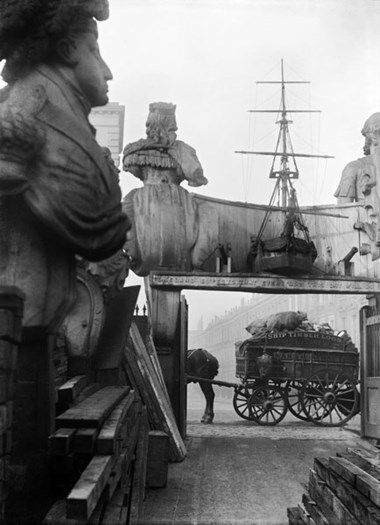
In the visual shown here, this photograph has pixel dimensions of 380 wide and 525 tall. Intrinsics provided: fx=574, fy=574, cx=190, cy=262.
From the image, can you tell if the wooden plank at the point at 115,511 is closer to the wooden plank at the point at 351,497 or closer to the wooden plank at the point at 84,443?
the wooden plank at the point at 84,443

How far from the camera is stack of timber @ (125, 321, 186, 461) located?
22.4 ft

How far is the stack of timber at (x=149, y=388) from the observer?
684 cm

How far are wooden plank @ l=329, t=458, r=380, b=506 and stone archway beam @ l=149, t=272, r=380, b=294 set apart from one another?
14.8ft

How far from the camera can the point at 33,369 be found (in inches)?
107

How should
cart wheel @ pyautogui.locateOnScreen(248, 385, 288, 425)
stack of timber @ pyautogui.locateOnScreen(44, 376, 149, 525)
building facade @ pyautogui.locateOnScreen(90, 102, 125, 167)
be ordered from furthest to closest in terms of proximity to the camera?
cart wheel @ pyautogui.locateOnScreen(248, 385, 288, 425)
building facade @ pyautogui.locateOnScreen(90, 102, 125, 167)
stack of timber @ pyautogui.locateOnScreen(44, 376, 149, 525)

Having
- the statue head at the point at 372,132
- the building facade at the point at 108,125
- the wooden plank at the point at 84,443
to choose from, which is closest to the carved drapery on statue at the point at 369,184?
the statue head at the point at 372,132

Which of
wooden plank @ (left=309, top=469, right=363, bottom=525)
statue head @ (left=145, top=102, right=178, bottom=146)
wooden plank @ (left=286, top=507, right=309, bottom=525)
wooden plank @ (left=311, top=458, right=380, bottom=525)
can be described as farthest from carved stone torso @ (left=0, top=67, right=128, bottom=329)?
statue head @ (left=145, top=102, right=178, bottom=146)

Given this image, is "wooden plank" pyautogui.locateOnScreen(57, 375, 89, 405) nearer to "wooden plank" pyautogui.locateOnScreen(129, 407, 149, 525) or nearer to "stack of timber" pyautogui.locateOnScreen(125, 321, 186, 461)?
"wooden plank" pyautogui.locateOnScreen(129, 407, 149, 525)

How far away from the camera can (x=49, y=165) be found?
2.52 m

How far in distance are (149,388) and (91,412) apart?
4170mm

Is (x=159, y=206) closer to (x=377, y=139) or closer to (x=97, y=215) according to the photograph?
(x=377, y=139)

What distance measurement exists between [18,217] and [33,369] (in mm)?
724

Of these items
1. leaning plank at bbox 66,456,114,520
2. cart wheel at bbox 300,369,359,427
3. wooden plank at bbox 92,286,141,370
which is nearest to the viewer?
leaning plank at bbox 66,456,114,520

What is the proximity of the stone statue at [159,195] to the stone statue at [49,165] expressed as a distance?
5776 mm
